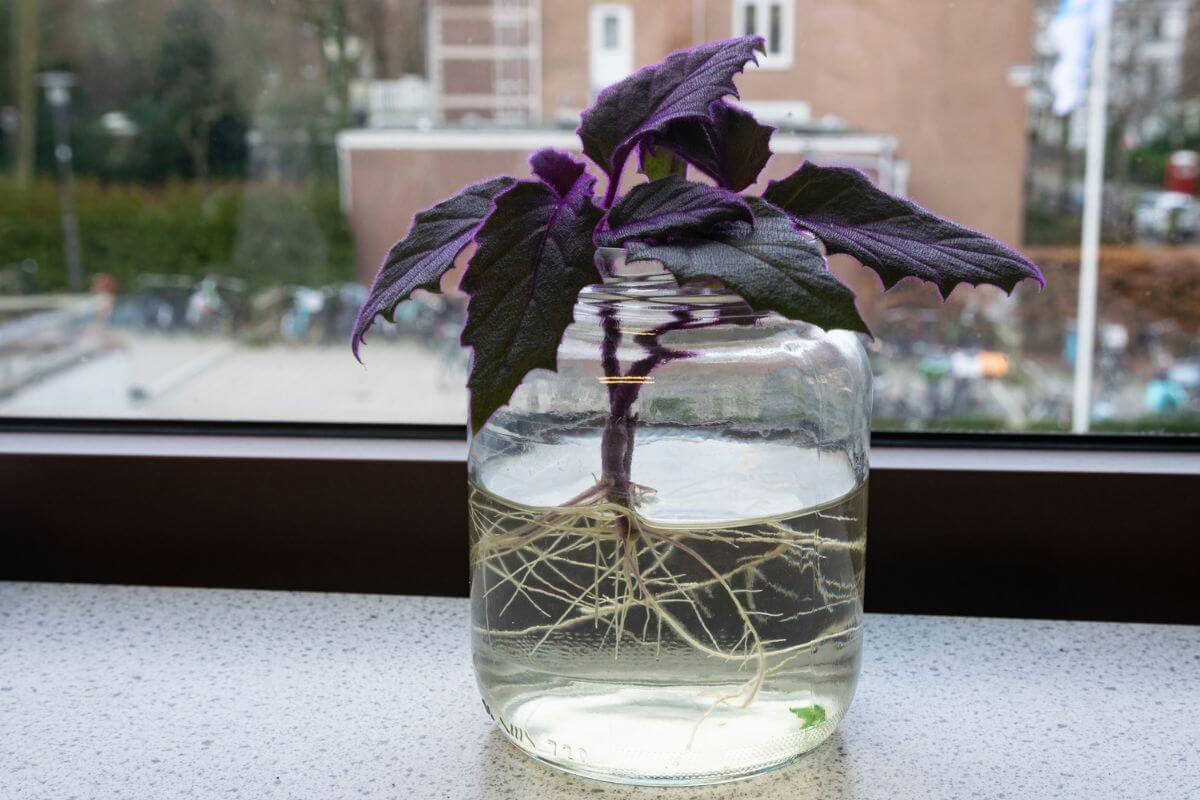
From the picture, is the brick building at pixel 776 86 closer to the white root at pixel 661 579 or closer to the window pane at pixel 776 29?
the window pane at pixel 776 29

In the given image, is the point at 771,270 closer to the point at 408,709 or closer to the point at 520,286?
the point at 520,286

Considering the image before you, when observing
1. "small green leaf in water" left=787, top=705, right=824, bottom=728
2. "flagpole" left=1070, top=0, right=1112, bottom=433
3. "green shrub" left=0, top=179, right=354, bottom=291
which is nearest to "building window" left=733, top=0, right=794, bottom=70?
"flagpole" left=1070, top=0, right=1112, bottom=433

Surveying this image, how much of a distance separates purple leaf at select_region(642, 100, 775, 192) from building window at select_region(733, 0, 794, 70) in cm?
39

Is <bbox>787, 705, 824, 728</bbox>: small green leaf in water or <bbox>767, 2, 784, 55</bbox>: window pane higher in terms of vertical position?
<bbox>767, 2, 784, 55</bbox>: window pane

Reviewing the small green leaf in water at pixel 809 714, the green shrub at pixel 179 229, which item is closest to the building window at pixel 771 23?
the green shrub at pixel 179 229

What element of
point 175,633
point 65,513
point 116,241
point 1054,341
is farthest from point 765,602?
point 116,241

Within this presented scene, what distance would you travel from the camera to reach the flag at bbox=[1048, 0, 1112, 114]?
89cm

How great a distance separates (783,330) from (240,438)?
411mm

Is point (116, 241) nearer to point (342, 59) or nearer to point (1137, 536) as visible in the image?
point (342, 59)

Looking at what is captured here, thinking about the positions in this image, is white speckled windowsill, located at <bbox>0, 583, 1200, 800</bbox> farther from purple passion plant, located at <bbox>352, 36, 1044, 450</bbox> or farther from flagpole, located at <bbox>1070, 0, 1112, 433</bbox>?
flagpole, located at <bbox>1070, 0, 1112, 433</bbox>

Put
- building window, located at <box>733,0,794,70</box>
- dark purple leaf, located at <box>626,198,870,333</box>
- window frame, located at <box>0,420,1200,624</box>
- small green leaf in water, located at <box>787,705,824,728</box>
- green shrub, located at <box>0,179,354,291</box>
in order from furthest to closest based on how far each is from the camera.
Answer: green shrub, located at <box>0,179,354,291</box> < building window, located at <box>733,0,794,70</box> < window frame, located at <box>0,420,1200,624</box> < small green leaf in water, located at <box>787,705,824,728</box> < dark purple leaf, located at <box>626,198,870,333</box>

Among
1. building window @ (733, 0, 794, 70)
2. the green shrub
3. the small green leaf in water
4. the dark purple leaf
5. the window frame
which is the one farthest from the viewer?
the green shrub

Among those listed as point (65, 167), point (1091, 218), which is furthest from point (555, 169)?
point (65, 167)

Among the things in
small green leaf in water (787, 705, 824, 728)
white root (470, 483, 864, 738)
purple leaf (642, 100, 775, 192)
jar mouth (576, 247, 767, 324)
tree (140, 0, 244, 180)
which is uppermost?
tree (140, 0, 244, 180)
